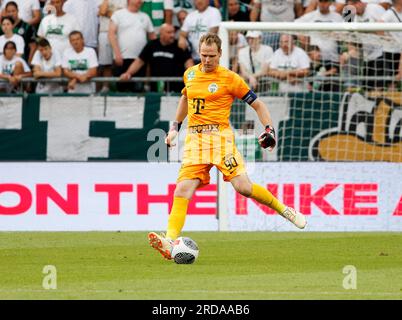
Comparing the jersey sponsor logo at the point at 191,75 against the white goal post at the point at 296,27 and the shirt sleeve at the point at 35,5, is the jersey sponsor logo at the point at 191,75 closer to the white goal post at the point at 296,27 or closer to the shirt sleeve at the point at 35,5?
the white goal post at the point at 296,27

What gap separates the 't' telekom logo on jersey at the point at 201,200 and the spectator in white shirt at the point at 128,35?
92.6 inches

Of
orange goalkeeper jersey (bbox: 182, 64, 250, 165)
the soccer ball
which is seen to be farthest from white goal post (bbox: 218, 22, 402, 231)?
the soccer ball

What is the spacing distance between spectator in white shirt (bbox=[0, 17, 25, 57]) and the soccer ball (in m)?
9.04

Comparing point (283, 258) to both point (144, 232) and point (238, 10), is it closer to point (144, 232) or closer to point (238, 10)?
point (144, 232)

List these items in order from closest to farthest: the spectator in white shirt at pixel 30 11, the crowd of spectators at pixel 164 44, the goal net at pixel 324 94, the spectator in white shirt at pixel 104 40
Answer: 1. the goal net at pixel 324 94
2. the crowd of spectators at pixel 164 44
3. the spectator in white shirt at pixel 104 40
4. the spectator in white shirt at pixel 30 11

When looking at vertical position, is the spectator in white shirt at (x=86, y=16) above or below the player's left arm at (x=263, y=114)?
above

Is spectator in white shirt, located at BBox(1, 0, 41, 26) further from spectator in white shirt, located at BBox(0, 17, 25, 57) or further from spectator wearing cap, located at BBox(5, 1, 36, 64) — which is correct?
spectator in white shirt, located at BBox(0, 17, 25, 57)

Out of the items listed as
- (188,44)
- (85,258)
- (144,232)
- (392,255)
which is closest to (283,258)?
(392,255)

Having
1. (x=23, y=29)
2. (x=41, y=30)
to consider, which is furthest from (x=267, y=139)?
(x=23, y=29)

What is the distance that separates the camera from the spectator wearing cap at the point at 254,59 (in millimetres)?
19391

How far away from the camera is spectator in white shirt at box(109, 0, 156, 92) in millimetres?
20250

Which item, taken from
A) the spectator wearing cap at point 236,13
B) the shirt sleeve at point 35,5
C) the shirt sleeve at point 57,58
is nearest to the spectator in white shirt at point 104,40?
the shirt sleeve at point 57,58

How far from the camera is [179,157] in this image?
1939 cm
